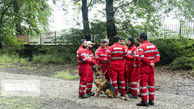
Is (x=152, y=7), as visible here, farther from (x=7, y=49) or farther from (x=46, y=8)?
(x=46, y=8)

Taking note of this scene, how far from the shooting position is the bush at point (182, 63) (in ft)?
43.7

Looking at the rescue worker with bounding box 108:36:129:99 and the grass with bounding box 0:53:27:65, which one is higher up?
the rescue worker with bounding box 108:36:129:99

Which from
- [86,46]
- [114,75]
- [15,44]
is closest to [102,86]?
[114,75]

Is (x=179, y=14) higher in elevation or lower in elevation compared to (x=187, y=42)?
higher

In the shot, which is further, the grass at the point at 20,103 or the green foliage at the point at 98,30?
the green foliage at the point at 98,30

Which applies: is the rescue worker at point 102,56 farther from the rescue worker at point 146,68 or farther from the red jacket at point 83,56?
the rescue worker at point 146,68

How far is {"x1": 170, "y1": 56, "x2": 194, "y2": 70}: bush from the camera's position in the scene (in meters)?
13.3

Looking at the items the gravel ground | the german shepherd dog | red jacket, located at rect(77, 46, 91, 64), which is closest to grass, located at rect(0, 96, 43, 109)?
the gravel ground

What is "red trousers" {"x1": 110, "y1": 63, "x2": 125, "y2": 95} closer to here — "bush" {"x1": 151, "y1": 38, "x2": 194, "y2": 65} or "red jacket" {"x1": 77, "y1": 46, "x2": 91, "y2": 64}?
"red jacket" {"x1": 77, "y1": 46, "x2": 91, "y2": 64}

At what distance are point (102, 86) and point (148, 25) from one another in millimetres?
8587

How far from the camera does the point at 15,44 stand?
22422mm

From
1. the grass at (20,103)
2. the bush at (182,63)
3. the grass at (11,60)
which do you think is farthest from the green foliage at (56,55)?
the grass at (20,103)

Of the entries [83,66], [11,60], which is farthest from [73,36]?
[83,66]

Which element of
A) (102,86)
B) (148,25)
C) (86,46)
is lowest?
(102,86)
